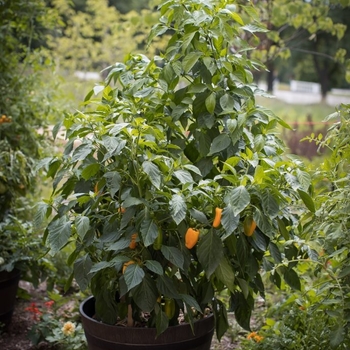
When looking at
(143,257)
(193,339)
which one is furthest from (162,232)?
(193,339)

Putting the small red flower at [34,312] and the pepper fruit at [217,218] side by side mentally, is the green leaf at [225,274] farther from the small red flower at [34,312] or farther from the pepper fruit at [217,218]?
the small red flower at [34,312]

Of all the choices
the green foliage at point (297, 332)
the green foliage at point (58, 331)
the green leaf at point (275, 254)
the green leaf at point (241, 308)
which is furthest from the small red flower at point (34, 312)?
the green leaf at point (275, 254)

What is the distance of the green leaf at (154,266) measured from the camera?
6.90 feet

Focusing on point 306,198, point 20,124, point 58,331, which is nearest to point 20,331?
point 58,331

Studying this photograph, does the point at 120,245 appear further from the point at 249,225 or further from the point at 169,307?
the point at 249,225

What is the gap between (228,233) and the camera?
2.02 metres

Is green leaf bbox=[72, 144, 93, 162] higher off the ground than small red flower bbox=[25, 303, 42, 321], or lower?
higher

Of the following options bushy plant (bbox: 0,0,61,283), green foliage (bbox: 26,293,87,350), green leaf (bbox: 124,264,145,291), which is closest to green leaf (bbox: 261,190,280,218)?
green leaf (bbox: 124,264,145,291)

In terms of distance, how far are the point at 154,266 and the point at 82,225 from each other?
0.94 ft

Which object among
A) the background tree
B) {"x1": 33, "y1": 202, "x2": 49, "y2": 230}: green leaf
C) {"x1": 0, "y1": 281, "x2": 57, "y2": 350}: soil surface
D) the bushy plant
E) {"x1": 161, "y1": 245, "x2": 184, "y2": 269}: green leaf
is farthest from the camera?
the background tree

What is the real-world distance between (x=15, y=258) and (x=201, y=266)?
130 cm

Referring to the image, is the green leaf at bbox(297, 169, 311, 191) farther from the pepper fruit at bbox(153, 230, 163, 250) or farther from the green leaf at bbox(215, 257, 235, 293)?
the pepper fruit at bbox(153, 230, 163, 250)

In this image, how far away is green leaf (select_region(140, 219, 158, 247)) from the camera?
2057mm

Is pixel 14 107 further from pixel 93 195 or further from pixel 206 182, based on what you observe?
pixel 206 182
